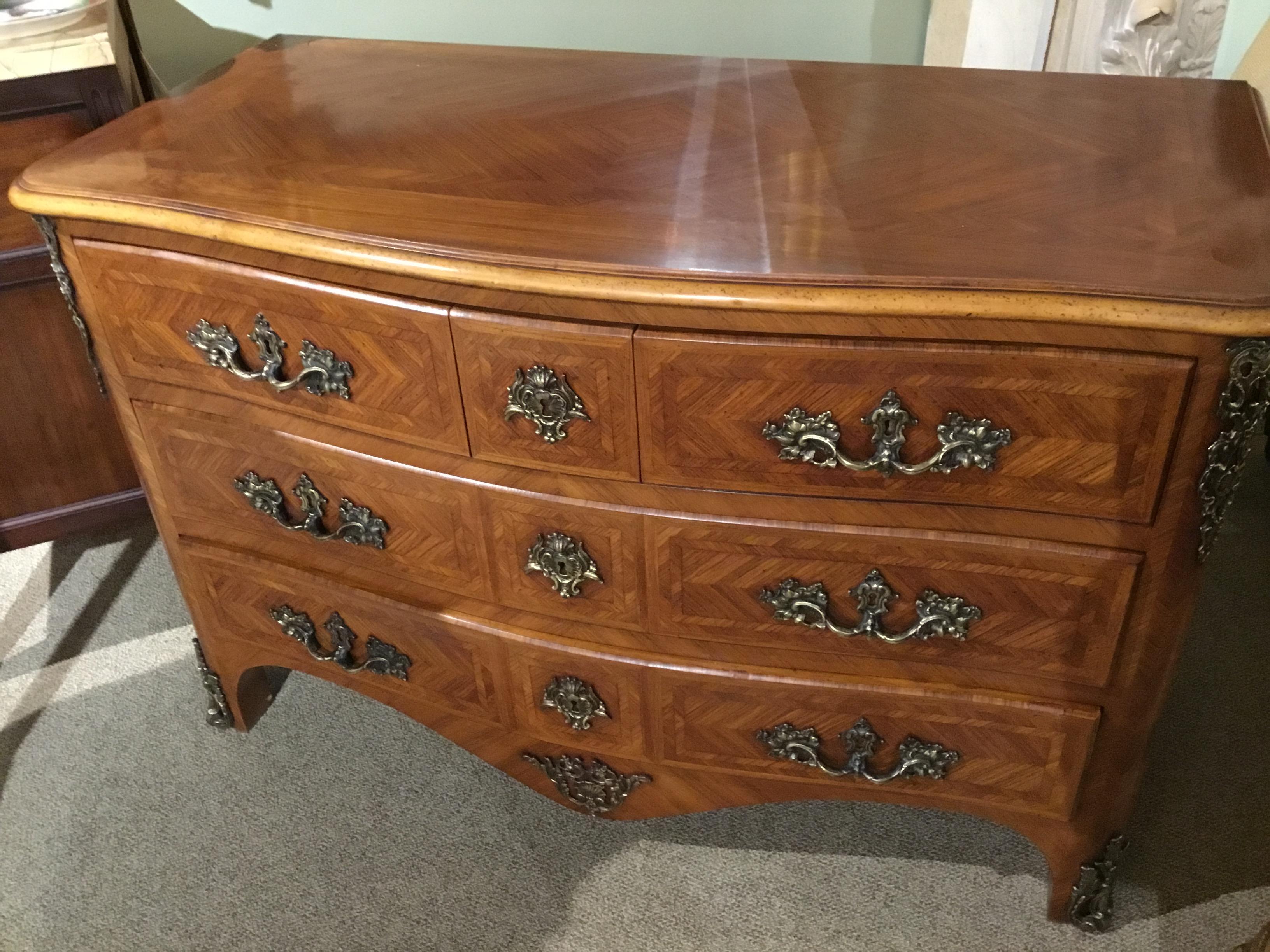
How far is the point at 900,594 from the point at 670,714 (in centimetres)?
31

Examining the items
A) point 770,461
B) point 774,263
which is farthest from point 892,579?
point 774,263

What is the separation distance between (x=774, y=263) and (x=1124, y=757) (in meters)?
0.66

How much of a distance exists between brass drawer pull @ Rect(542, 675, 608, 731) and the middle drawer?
0.22 feet

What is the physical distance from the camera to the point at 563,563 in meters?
1.13

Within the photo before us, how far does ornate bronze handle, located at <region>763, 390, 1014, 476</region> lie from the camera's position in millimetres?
935

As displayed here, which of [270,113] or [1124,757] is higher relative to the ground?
[270,113]

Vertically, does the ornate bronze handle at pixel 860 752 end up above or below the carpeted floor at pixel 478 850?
above

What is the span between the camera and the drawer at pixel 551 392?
982 millimetres

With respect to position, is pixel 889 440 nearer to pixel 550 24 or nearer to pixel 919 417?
pixel 919 417

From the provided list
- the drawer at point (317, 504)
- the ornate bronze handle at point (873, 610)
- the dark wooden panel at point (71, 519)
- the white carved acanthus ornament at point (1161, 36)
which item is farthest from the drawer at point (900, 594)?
the dark wooden panel at point (71, 519)

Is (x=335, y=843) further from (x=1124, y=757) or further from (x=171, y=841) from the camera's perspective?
(x=1124, y=757)

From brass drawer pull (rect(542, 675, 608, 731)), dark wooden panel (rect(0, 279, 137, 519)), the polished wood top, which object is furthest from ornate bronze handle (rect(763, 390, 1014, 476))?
dark wooden panel (rect(0, 279, 137, 519))

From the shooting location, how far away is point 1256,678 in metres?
1.62

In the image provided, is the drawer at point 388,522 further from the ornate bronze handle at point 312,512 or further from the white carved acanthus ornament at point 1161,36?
the white carved acanthus ornament at point 1161,36
